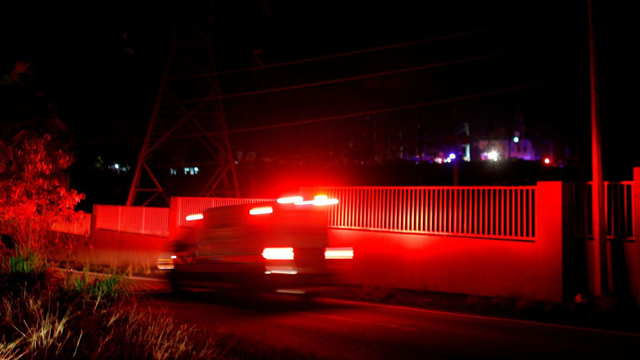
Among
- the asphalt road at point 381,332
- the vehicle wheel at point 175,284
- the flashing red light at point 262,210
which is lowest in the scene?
the asphalt road at point 381,332

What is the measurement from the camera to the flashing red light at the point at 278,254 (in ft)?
35.4

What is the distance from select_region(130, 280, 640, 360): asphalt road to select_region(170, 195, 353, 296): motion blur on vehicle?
2.01 ft

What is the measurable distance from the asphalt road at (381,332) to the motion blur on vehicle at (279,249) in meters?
0.61

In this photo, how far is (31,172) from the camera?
38.9ft

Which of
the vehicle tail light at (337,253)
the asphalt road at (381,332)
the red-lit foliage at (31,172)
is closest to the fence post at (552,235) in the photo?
the asphalt road at (381,332)

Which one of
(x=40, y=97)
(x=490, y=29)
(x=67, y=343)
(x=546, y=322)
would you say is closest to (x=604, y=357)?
(x=546, y=322)

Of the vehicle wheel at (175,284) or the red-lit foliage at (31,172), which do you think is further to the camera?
the vehicle wheel at (175,284)

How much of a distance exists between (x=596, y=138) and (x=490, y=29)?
4.78m

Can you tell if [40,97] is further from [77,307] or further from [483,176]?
[483,176]

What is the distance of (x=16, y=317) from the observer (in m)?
6.98

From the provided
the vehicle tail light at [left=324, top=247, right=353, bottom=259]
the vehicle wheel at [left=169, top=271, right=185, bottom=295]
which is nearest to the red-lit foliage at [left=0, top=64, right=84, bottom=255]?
the vehicle wheel at [left=169, top=271, right=185, bottom=295]

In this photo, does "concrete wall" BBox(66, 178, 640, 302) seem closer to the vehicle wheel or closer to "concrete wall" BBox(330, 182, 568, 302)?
"concrete wall" BBox(330, 182, 568, 302)

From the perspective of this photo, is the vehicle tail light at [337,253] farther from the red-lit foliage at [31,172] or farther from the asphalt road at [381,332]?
the red-lit foliage at [31,172]

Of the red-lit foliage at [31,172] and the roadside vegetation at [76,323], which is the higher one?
the red-lit foliage at [31,172]
